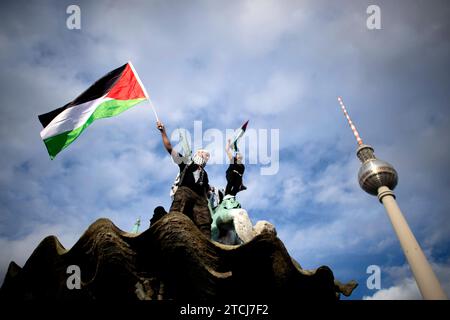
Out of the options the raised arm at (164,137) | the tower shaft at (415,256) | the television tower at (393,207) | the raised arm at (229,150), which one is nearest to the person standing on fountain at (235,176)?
the raised arm at (229,150)

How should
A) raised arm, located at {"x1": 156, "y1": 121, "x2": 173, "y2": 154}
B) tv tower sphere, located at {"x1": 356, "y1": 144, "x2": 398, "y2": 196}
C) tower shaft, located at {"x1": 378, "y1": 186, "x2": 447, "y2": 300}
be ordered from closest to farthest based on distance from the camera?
raised arm, located at {"x1": 156, "y1": 121, "x2": 173, "y2": 154} → tower shaft, located at {"x1": 378, "y1": 186, "x2": 447, "y2": 300} → tv tower sphere, located at {"x1": 356, "y1": 144, "x2": 398, "y2": 196}

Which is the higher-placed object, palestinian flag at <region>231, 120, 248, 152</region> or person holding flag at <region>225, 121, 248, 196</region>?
palestinian flag at <region>231, 120, 248, 152</region>

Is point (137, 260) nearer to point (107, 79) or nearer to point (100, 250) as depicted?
point (100, 250)

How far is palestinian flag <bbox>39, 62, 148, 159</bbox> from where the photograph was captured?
7.28 m

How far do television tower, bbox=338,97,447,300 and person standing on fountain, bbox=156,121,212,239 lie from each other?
16542mm

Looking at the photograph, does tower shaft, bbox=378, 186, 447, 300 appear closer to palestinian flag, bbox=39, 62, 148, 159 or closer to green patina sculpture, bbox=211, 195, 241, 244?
green patina sculpture, bbox=211, 195, 241, 244

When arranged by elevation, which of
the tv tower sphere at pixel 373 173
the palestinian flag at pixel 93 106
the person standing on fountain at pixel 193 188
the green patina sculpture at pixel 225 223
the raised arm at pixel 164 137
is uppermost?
the tv tower sphere at pixel 373 173

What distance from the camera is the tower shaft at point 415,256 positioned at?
2086 centimetres

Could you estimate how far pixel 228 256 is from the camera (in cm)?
432

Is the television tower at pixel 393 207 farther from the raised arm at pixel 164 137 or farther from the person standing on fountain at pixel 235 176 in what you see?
the raised arm at pixel 164 137

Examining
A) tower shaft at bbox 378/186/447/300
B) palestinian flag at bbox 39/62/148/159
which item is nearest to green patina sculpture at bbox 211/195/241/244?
palestinian flag at bbox 39/62/148/159

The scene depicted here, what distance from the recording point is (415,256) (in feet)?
76.6

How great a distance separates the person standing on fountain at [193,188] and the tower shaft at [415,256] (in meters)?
18.1
